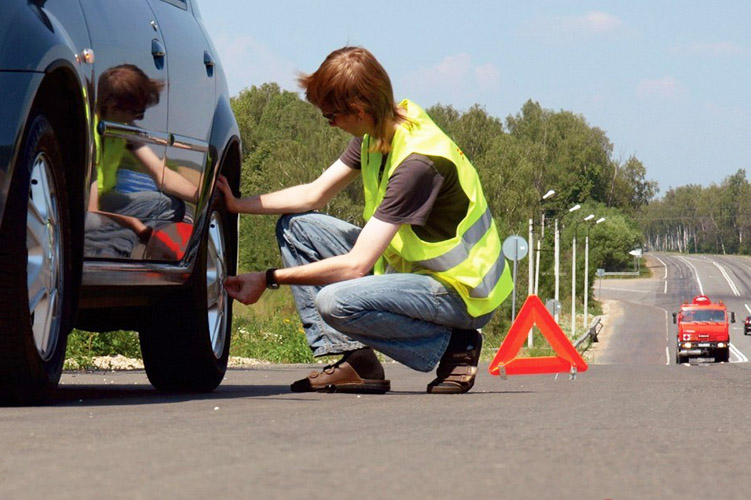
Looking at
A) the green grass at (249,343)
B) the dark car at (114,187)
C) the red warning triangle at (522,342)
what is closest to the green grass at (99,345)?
the green grass at (249,343)

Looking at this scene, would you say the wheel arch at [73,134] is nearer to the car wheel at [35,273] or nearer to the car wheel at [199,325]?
the car wheel at [35,273]

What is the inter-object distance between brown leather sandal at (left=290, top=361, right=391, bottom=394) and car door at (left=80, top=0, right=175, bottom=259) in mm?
1159

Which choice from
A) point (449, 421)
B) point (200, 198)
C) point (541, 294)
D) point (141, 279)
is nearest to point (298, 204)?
point (200, 198)

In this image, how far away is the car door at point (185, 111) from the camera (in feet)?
18.8

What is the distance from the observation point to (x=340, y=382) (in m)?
6.42

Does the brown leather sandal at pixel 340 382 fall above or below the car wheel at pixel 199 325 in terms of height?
below

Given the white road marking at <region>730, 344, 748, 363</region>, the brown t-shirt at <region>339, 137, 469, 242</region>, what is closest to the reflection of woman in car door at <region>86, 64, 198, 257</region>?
the brown t-shirt at <region>339, 137, 469, 242</region>

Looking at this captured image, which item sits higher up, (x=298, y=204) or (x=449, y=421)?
(x=298, y=204)

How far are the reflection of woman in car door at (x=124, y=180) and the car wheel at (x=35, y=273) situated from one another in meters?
0.29

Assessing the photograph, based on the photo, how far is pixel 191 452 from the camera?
3.27 meters

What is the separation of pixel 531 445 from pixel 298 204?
334 cm

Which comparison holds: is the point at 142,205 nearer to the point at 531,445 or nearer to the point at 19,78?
the point at 19,78

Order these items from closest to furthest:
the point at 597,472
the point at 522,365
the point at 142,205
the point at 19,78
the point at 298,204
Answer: the point at 597,472, the point at 19,78, the point at 142,205, the point at 298,204, the point at 522,365

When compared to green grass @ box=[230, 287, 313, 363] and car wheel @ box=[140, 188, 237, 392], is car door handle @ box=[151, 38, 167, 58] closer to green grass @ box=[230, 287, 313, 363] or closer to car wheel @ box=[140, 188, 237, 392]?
car wheel @ box=[140, 188, 237, 392]
